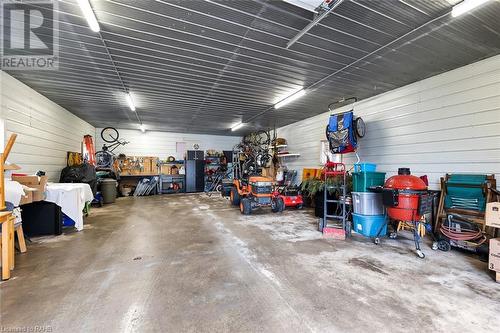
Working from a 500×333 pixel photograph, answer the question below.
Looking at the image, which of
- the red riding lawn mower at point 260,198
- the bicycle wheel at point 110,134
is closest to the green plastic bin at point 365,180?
the red riding lawn mower at point 260,198

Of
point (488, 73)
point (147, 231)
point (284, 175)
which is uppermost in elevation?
point (488, 73)

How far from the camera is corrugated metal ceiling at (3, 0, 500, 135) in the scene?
2.58 meters

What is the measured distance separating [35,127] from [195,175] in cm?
633

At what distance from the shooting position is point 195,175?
1068cm

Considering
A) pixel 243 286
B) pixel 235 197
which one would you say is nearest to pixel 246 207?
pixel 235 197

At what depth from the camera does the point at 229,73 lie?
4309mm

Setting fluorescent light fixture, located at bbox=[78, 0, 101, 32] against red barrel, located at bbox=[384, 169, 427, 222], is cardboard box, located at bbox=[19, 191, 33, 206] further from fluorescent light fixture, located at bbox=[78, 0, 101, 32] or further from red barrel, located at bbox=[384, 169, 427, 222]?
red barrel, located at bbox=[384, 169, 427, 222]

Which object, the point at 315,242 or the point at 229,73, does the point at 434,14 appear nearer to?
the point at 229,73

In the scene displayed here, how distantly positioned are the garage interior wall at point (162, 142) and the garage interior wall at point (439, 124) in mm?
7561

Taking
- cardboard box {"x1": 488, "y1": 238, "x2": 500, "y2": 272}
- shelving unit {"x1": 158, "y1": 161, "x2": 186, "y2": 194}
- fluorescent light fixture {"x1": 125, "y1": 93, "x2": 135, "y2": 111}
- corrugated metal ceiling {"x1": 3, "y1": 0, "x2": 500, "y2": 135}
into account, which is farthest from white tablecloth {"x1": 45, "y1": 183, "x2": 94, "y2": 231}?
shelving unit {"x1": 158, "y1": 161, "x2": 186, "y2": 194}

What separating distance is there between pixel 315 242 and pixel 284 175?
5.21 m

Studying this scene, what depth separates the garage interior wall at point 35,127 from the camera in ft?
13.4

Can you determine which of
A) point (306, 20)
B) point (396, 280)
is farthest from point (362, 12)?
point (396, 280)

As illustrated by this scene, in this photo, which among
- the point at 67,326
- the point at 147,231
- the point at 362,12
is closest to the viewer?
the point at 67,326
